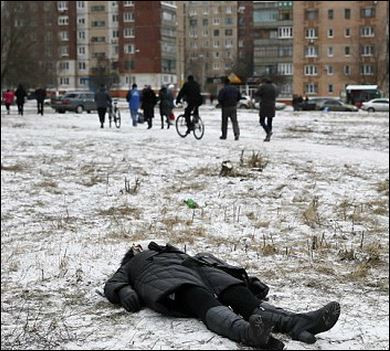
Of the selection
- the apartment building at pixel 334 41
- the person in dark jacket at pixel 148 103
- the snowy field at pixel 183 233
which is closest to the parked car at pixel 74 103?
the person in dark jacket at pixel 148 103

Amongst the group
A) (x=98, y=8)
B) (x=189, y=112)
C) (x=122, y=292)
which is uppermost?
(x=98, y=8)

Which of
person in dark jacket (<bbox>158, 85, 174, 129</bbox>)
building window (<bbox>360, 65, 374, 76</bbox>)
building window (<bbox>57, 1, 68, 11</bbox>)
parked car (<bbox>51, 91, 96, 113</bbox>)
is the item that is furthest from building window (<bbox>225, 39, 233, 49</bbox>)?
person in dark jacket (<bbox>158, 85, 174, 129</bbox>)

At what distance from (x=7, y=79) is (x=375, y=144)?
43940 millimetres

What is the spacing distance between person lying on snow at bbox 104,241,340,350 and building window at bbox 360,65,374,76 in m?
95.0

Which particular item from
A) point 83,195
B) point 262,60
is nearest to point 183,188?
point 83,195

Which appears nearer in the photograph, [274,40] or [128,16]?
[274,40]

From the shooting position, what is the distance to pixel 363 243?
25.5 feet

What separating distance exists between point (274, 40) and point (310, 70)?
10275 millimetres

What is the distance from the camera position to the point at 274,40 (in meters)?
110

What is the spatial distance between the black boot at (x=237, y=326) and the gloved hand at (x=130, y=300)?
2.24ft

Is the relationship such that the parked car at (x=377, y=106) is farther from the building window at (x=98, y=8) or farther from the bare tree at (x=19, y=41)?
the building window at (x=98, y=8)

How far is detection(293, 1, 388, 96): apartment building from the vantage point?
99875 mm

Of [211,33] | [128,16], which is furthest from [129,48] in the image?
[211,33]

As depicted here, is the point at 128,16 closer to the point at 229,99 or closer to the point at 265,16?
the point at 265,16
